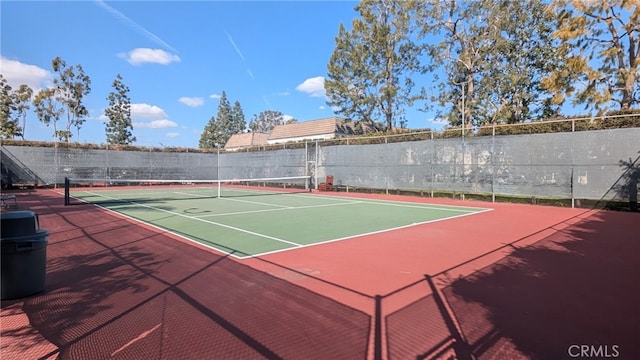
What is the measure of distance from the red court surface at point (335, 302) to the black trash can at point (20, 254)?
0.21 metres

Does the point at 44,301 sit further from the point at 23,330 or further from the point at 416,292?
the point at 416,292

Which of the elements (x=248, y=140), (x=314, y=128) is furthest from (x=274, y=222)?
(x=248, y=140)

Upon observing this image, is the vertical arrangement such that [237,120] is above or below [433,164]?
above

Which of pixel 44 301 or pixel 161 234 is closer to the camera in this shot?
pixel 44 301

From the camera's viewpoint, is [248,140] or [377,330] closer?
[377,330]

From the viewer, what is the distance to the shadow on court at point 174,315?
343 cm

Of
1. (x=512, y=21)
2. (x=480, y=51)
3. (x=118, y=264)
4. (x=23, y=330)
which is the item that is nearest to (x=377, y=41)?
(x=480, y=51)

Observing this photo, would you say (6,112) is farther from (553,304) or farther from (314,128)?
(553,304)

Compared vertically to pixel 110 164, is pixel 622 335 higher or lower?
lower

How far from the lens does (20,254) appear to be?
4.67 m

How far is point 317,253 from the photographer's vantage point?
7.13 m

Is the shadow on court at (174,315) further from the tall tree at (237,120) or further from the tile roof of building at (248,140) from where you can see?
the tall tree at (237,120)

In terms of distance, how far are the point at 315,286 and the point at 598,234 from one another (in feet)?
25.9

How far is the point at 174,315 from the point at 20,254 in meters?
2.27
